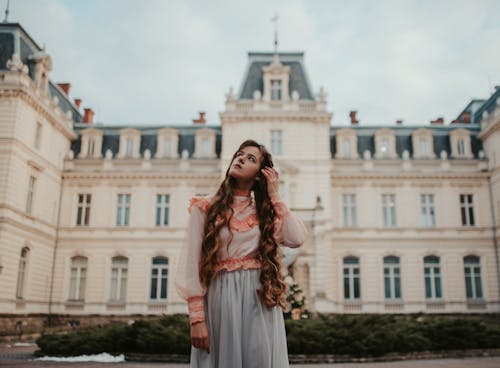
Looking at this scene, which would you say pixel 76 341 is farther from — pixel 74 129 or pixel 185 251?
pixel 74 129

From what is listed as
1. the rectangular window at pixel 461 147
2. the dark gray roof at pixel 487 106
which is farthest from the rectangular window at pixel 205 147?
the dark gray roof at pixel 487 106

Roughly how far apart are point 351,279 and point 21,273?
59.5ft

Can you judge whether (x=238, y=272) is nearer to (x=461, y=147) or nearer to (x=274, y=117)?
(x=274, y=117)

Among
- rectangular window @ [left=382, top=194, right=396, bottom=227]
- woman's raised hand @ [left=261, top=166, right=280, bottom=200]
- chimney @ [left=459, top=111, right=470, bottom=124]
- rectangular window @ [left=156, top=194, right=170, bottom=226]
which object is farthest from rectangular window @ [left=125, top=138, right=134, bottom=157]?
woman's raised hand @ [left=261, top=166, right=280, bottom=200]

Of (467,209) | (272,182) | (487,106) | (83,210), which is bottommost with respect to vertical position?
(272,182)

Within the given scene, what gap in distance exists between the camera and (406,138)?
3131cm

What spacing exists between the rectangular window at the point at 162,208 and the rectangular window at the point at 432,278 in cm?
1595

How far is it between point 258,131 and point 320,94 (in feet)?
14.2

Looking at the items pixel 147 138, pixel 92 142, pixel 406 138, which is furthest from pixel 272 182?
pixel 406 138

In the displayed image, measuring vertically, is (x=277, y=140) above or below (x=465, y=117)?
below

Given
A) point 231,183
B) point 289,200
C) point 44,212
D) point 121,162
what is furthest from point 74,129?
point 231,183

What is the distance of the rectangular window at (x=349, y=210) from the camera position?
95.0 feet

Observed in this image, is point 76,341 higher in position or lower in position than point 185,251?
lower

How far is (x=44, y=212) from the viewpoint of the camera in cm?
2688
